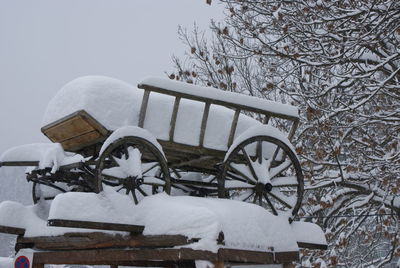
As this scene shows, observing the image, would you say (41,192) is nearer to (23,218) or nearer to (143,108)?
(23,218)

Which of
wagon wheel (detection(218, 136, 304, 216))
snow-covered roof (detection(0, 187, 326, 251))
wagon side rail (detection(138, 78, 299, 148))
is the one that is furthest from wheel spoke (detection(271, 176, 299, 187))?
wagon side rail (detection(138, 78, 299, 148))

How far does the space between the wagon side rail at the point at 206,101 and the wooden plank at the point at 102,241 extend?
1.21 m

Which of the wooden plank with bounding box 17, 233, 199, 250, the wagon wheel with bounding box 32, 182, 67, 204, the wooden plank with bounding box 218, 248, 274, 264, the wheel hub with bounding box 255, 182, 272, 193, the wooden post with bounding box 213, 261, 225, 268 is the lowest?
the wooden post with bounding box 213, 261, 225, 268

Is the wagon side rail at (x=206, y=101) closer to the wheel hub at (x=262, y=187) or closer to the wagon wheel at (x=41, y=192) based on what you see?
the wheel hub at (x=262, y=187)

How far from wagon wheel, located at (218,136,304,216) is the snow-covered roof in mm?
400

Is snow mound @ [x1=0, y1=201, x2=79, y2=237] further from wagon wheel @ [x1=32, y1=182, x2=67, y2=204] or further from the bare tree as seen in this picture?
the bare tree

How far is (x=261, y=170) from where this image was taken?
21.1 feet

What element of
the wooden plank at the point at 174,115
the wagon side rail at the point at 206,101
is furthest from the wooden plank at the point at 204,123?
the wooden plank at the point at 174,115

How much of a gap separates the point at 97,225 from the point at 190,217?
91cm

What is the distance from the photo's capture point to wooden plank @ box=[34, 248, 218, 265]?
5051 millimetres

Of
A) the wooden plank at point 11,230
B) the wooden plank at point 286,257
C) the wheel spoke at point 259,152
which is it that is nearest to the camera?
the wooden plank at point 286,257

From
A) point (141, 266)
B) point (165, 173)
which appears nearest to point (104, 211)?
point (165, 173)

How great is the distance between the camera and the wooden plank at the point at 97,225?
17.1ft

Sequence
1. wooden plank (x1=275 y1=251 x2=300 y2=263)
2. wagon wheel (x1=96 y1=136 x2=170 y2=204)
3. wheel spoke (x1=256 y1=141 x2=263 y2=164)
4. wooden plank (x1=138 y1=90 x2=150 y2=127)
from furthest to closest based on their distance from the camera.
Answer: wheel spoke (x1=256 y1=141 x2=263 y2=164)
wooden plank (x1=138 y1=90 x2=150 y2=127)
wooden plank (x1=275 y1=251 x2=300 y2=263)
wagon wheel (x1=96 y1=136 x2=170 y2=204)
